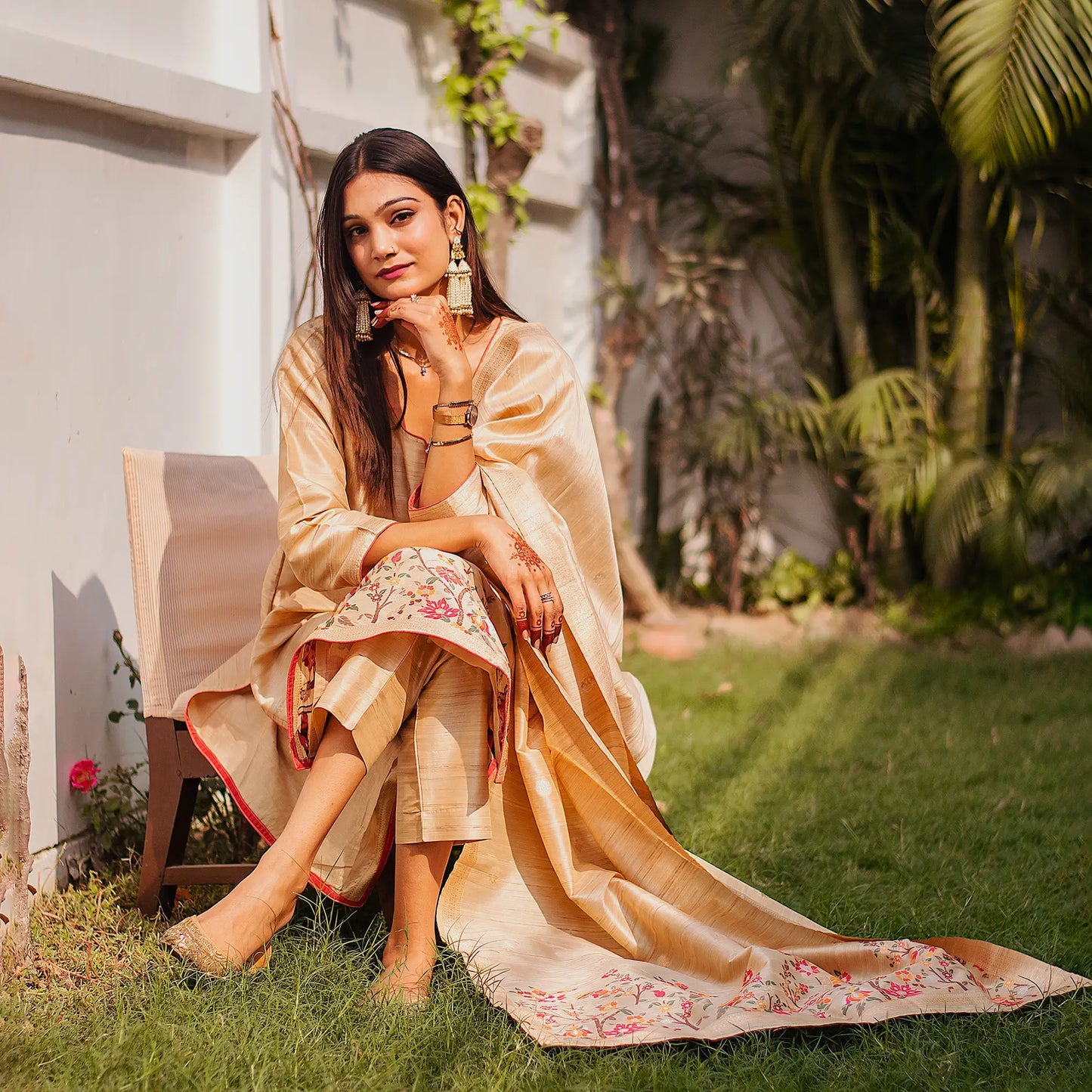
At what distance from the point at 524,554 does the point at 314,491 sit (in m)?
0.47

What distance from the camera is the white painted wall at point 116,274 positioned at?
305 cm

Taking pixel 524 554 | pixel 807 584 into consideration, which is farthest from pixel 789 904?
pixel 807 584

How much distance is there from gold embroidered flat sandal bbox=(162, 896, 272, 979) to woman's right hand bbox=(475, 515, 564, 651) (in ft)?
2.61

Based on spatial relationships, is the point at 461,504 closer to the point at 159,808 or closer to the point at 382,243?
the point at 382,243

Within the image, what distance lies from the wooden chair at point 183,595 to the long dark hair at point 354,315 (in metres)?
0.51

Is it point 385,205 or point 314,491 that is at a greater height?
point 385,205

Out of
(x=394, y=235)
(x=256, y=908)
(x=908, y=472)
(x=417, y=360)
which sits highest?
(x=394, y=235)

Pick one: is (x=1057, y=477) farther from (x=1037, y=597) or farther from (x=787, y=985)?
(x=787, y=985)

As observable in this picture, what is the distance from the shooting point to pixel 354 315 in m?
2.82

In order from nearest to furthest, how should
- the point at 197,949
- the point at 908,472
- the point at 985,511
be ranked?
the point at 197,949 → the point at 985,511 → the point at 908,472

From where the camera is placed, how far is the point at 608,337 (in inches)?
250

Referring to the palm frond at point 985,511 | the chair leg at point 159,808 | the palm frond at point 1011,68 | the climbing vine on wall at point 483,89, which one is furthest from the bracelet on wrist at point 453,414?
the palm frond at point 985,511

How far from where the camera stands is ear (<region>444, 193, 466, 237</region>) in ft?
9.37

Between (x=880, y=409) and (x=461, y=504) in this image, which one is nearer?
(x=461, y=504)
